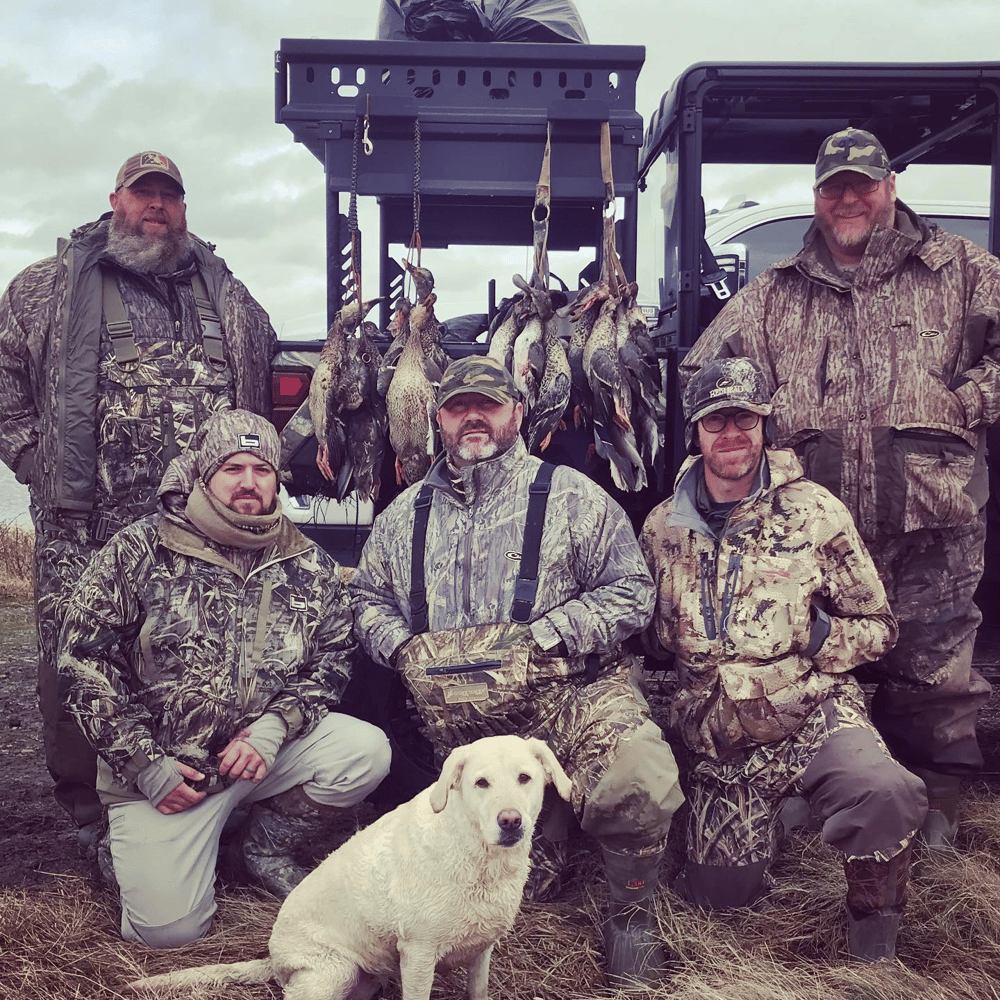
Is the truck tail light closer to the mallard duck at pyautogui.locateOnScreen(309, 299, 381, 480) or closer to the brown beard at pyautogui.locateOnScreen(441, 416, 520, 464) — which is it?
the mallard duck at pyautogui.locateOnScreen(309, 299, 381, 480)

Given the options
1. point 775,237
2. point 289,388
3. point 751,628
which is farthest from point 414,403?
point 775,237

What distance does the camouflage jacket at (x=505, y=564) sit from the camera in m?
3.61

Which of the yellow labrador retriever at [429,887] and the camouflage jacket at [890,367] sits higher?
the camouflage jacket at [890,367]

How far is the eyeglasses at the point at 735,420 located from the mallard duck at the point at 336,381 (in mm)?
1501

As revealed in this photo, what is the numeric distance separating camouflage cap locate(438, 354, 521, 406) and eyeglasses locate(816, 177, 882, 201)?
1.39 meters

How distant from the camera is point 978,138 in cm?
504

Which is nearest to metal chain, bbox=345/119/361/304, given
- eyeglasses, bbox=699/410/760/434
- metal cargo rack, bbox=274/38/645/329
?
metal cargo rack, bbox=274/38/645/329

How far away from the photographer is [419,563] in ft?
12.4

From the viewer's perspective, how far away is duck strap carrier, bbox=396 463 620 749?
140 inches

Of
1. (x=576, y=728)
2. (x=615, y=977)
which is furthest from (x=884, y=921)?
(x=576, y=728)

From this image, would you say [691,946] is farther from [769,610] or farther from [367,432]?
[367,432]

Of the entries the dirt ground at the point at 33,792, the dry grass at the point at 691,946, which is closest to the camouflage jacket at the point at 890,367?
the dirt ground at the point at 33,792

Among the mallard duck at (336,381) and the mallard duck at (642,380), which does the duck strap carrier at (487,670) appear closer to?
the mallard duck at (642,380)

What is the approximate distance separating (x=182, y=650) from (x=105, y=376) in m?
1.35
